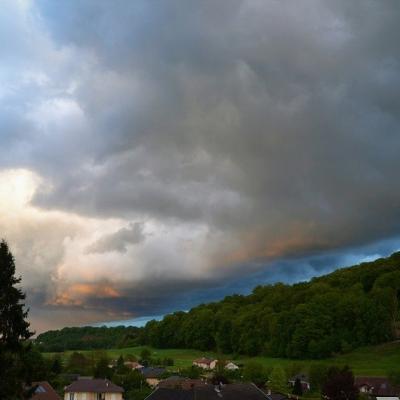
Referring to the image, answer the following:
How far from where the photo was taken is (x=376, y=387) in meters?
102

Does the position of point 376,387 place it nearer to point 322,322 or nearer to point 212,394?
point 212,394

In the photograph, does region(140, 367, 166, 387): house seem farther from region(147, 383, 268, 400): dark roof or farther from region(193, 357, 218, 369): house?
region(147, 383, 268, 400): dark roof

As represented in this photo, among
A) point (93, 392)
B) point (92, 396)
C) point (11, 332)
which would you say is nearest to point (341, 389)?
point (93, 392)

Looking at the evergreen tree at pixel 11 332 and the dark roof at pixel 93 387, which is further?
the dark roof at pixel 93 387

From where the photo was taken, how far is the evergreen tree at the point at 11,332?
3494cm

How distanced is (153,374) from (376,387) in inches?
2068

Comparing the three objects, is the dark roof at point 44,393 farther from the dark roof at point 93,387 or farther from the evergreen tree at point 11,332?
the evergreen tree at point 11,332

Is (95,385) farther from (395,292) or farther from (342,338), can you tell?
(395,292)

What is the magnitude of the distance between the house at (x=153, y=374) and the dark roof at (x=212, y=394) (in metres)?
47.0

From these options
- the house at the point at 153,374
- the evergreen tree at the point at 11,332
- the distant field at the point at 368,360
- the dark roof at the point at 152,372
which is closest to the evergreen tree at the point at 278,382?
the distant field at the point at 368,360

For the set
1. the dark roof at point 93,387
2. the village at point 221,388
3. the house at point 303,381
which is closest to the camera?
the village at point 221,388

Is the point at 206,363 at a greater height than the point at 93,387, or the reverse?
the point at 206,363

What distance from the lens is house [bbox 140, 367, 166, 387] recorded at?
130 meters

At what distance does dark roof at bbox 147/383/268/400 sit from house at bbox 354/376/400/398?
23963 mm
